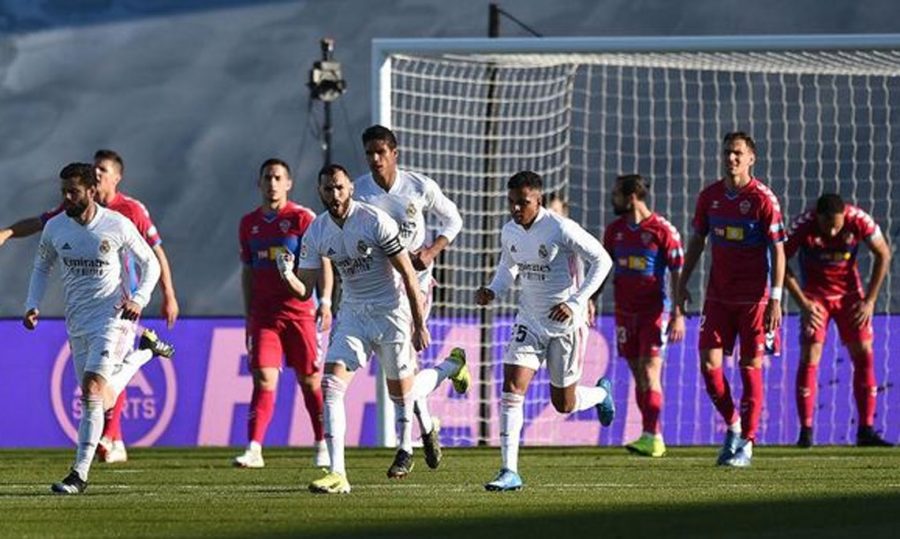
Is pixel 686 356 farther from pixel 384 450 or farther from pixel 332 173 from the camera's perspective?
pixel 332 173

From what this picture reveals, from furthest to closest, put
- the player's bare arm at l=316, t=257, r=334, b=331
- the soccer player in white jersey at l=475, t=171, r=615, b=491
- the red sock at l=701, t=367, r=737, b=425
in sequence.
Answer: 1. the red sock at l=701, t=367, r=737, b=425
2. the player's bare arm at l=316, t=257, r=334, b=331
3. the soccer player in white jersey at l=475, t=171, r=615, b=491

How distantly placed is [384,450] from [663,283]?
256cm

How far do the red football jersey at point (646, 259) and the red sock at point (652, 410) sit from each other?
64 cm

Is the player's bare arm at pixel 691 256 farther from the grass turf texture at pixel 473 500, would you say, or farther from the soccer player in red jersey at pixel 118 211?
the soccer player in red jersey at pixel 118 211

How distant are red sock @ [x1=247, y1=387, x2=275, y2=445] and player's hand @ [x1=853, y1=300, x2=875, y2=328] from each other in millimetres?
4918

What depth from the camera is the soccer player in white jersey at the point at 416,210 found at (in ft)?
41.9

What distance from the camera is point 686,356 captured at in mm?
18672

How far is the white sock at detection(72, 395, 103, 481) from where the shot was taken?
37.9 feet

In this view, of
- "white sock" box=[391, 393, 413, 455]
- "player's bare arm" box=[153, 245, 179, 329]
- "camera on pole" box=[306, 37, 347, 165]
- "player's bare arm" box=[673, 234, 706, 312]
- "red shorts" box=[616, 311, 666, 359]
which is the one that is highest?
"camera on pole" box=[306, 37, 347, 165]

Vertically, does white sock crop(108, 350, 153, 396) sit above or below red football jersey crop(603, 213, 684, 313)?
below

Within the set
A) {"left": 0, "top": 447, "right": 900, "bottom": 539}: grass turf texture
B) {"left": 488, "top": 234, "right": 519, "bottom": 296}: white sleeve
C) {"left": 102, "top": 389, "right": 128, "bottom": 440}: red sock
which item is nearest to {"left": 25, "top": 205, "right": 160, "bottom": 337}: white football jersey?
{"left": 0, "top": 447, "right": 900, "bottom": 539}: grass turf texture

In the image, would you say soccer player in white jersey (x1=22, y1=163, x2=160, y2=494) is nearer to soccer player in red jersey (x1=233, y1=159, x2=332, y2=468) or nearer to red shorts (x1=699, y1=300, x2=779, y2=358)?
soccer player in red jersey (x1=233, y1=159, x2=332, y2=468)

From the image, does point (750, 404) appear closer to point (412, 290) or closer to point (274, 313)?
point (412, 290)

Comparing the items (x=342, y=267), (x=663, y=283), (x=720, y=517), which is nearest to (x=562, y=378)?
(x=342, y=267)
